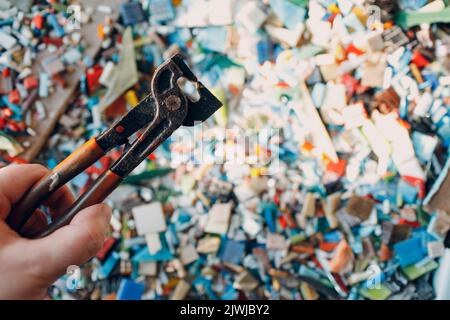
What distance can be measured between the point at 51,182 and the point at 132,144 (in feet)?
0.46

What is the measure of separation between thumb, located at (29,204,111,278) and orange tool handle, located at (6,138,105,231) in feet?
0.33

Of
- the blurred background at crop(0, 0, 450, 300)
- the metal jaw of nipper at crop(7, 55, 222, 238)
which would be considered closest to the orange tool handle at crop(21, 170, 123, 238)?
the metal jaw of nipper at crop(7, 55, 222, 238)

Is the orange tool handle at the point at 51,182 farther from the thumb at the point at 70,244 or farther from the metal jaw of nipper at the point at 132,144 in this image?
the thumb at the point at 70,244

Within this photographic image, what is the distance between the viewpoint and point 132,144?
0.78 meters

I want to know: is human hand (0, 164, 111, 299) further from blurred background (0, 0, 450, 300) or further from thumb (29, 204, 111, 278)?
blurred background (0, 0, 450, 300)

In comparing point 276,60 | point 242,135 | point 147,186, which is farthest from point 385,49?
point 147,186

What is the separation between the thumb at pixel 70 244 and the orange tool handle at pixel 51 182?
102 mm

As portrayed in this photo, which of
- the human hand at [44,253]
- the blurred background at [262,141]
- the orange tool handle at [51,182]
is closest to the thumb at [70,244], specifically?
the human hand at [44,253]

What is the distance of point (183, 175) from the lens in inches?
55.0

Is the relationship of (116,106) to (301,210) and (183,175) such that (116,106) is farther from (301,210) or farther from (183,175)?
(301,210)

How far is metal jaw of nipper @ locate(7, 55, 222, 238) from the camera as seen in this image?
2.52ft

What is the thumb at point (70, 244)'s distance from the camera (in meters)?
0.66

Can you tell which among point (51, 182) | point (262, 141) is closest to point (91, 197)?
point (51, 182)

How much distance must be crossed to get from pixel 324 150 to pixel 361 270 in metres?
0.35
